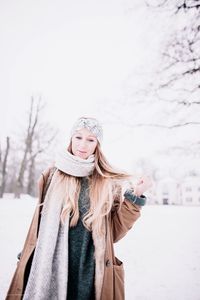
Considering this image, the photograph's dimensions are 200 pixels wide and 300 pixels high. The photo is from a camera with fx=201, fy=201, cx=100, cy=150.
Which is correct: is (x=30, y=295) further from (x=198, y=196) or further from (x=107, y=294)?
(x=198, y=196)

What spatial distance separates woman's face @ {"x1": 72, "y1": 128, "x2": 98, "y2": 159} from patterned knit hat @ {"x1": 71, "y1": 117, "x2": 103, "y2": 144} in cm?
4

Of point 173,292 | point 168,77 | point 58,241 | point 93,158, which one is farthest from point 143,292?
point 168,77

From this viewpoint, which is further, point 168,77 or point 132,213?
point 168,77

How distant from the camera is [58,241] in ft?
5.92

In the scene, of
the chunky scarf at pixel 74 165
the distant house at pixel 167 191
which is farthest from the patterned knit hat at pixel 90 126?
the distant house at pixel 167 191

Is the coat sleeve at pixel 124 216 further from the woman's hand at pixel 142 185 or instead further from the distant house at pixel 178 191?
the distant house at pixel 178 191

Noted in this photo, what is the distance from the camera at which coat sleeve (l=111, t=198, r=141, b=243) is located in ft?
5.70

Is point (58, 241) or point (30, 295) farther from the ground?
point (58, 241)

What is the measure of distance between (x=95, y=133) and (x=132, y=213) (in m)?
0.88

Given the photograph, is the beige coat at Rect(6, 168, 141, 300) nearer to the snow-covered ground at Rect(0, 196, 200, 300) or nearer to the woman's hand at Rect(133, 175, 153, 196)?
the woman's hand at Rect(133, 175, 153, 196)

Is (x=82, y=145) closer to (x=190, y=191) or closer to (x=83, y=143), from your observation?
(x=83, y=143)

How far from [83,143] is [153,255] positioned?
15.3ft

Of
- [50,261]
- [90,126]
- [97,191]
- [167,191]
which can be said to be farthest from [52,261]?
[167,191]

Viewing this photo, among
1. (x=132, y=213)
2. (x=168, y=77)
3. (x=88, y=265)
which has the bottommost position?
(x=88, y=265)
